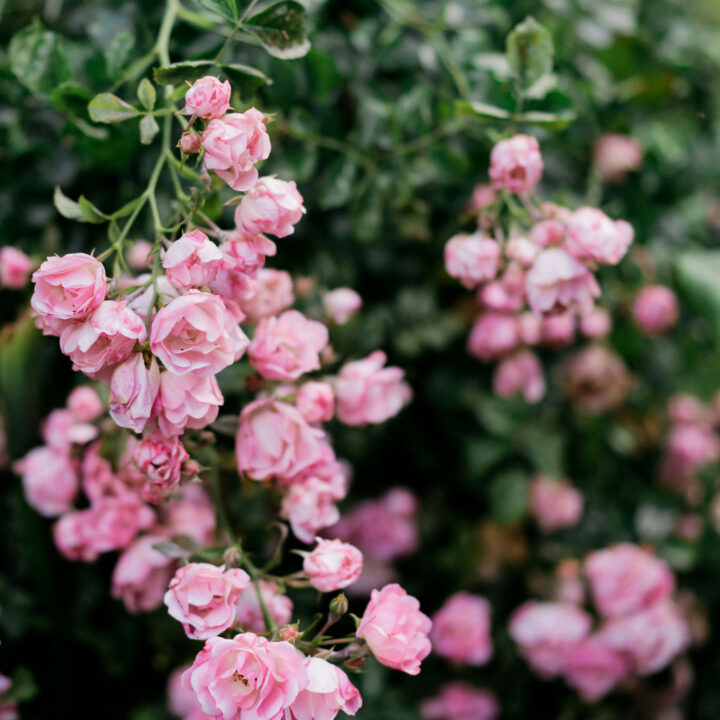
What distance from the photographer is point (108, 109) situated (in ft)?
2.20

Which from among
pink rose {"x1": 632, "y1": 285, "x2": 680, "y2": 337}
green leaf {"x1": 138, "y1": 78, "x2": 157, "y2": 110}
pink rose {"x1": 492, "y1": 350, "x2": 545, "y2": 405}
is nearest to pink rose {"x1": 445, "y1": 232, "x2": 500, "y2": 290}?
green leaf {"x1": 138, "y1": 78, "x2": 157, "y2": 110}

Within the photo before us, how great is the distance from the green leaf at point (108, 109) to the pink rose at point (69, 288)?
0.59 feet

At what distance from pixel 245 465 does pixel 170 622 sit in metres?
0.41

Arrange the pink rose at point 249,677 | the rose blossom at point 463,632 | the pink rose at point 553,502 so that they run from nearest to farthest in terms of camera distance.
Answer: the pink rose at point 249,677, the rose blossom at point 463,632, the pink rose at point 553,502

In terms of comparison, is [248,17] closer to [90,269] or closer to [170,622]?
[90,269]

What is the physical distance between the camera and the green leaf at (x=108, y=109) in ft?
2.19

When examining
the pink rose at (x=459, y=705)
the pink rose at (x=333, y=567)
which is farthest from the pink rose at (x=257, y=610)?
the pink rose at (x=459, y=705)

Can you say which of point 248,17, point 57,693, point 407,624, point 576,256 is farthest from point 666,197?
point 57,693

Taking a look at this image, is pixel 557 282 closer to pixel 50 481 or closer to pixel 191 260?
pixel 191 260

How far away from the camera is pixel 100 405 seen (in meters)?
0.81

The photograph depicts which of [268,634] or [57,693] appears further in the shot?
[57,693]

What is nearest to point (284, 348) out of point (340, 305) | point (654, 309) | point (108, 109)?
point (340, 305)

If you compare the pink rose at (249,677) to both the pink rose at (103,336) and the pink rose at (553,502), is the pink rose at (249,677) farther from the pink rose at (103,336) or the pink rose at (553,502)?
the pink rose at (553,502)

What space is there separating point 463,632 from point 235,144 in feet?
2.95
